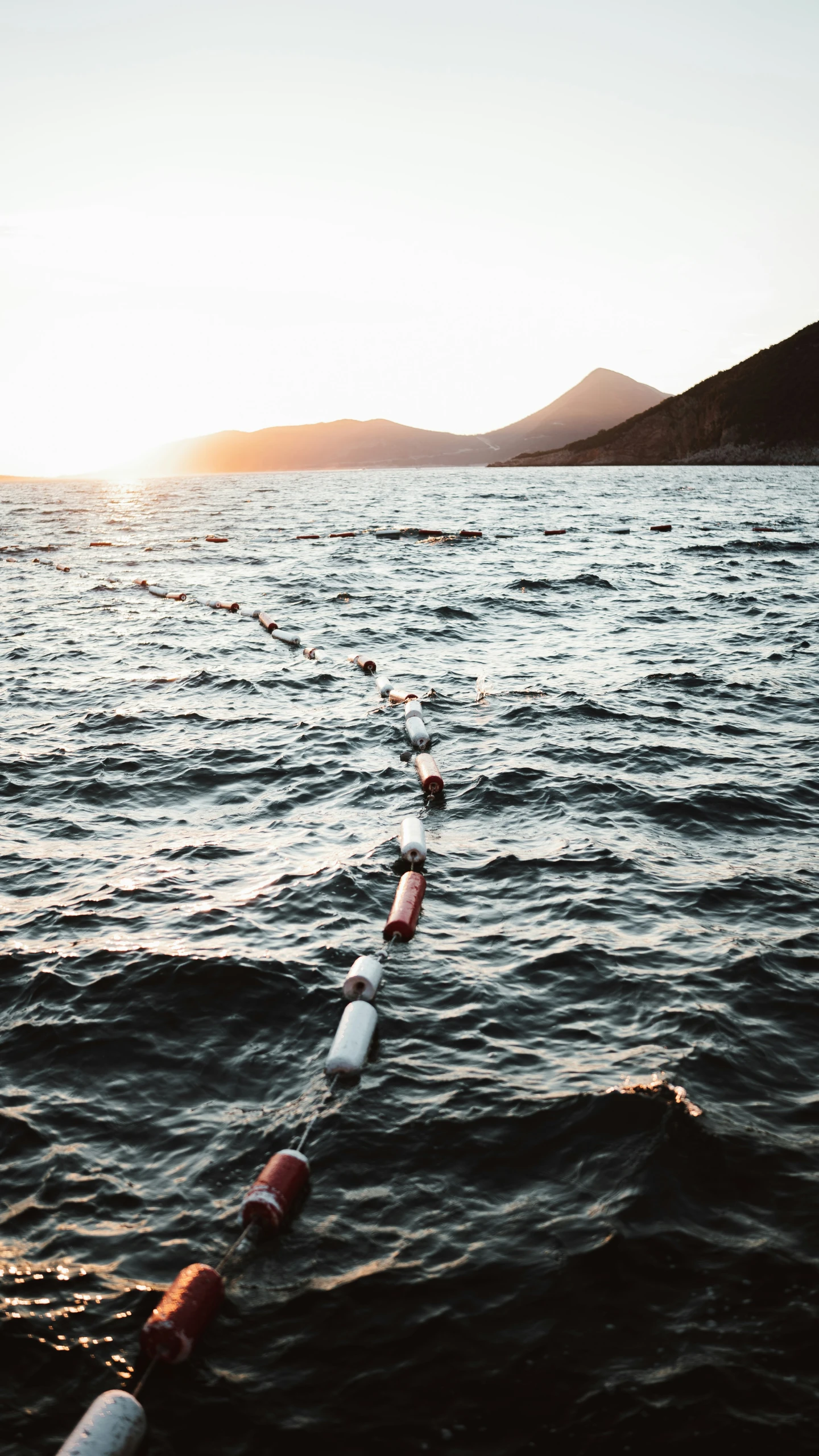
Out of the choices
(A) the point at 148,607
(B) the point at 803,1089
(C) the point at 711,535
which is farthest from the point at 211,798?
(C) the point at 711,535

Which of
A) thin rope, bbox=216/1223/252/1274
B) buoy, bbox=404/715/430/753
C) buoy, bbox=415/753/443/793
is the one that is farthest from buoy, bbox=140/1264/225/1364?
buoy, bbox=404/715/430/753

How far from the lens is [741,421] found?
6663 inches

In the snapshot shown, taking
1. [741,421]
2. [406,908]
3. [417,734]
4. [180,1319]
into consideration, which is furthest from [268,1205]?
[741,421]

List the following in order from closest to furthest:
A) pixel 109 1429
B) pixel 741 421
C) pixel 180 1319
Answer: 1. pixel 109 1429
2. pixel 180 1319
3. pixel 741 421

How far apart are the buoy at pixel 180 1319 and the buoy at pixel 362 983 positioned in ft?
10.9

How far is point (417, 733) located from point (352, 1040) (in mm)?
9015

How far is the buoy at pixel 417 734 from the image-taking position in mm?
16172

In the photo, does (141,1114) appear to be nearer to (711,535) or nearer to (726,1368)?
(726,1368)

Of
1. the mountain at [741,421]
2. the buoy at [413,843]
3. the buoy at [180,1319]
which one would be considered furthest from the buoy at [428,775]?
the mountain at [741,421]

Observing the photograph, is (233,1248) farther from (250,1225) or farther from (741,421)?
(741,421)

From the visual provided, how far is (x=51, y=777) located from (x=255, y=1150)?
975 centimetres

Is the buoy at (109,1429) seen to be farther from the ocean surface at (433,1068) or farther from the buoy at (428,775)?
the buoy at (428,775)

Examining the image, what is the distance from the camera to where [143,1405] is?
500cm

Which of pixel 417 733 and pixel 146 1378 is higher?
pixel 417 733
